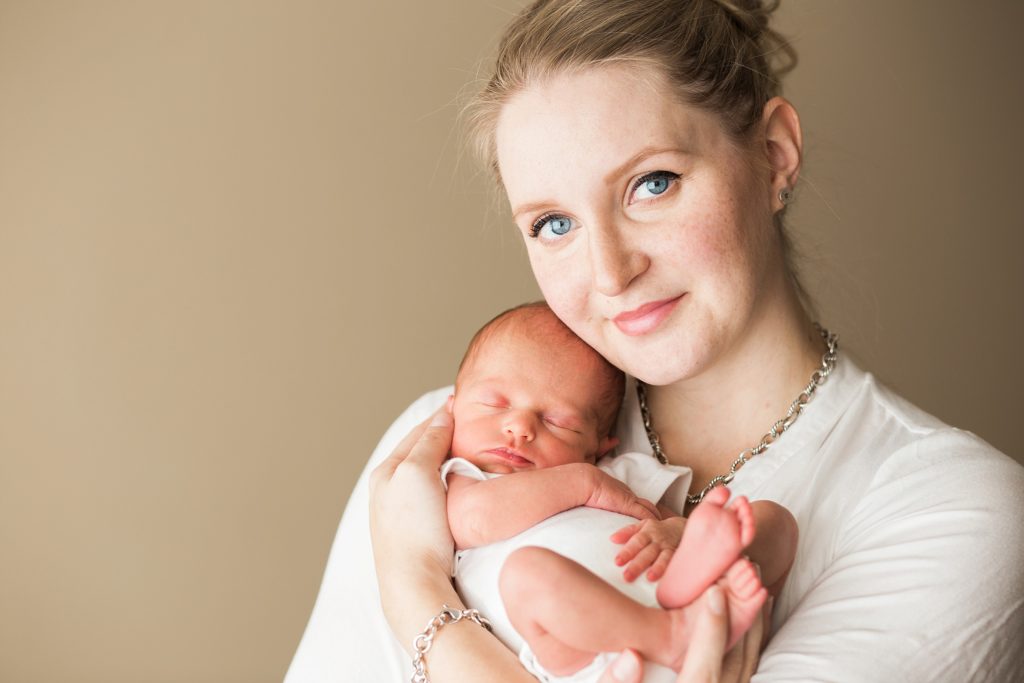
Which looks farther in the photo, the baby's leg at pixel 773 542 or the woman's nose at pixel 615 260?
the woman's nose at pixel 615 260

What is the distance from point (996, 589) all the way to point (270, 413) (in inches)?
94.9

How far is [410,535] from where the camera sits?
62.1 inches

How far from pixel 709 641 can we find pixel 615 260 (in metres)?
0.62

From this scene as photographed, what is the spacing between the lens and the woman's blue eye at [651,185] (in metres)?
1.59

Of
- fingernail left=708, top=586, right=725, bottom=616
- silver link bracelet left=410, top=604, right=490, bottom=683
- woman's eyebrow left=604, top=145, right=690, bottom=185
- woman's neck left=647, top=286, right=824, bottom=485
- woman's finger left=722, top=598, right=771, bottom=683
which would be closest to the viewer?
fingernail left=708, top=586, right=725, bottom=616

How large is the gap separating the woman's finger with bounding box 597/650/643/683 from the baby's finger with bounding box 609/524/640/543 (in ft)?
0.57

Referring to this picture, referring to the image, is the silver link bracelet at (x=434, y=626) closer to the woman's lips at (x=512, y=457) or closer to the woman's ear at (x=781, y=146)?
the woman's lips at (x=512, y=457)

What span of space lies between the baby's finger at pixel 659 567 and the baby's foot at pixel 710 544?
67 mm

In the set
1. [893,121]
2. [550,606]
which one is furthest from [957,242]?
[550,606]

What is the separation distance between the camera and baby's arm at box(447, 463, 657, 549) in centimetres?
150

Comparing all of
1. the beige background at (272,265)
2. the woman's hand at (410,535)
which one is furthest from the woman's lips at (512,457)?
the beige background at (272,265)

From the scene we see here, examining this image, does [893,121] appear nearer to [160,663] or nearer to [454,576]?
[454,576]

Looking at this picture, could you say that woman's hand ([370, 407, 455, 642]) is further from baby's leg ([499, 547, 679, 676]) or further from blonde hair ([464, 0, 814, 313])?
blonde hair ([464, 0, 814, 313])

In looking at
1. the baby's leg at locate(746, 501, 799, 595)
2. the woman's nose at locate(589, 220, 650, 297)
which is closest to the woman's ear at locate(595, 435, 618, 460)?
the woman's nose at locate(589, 220, 650, 297)
